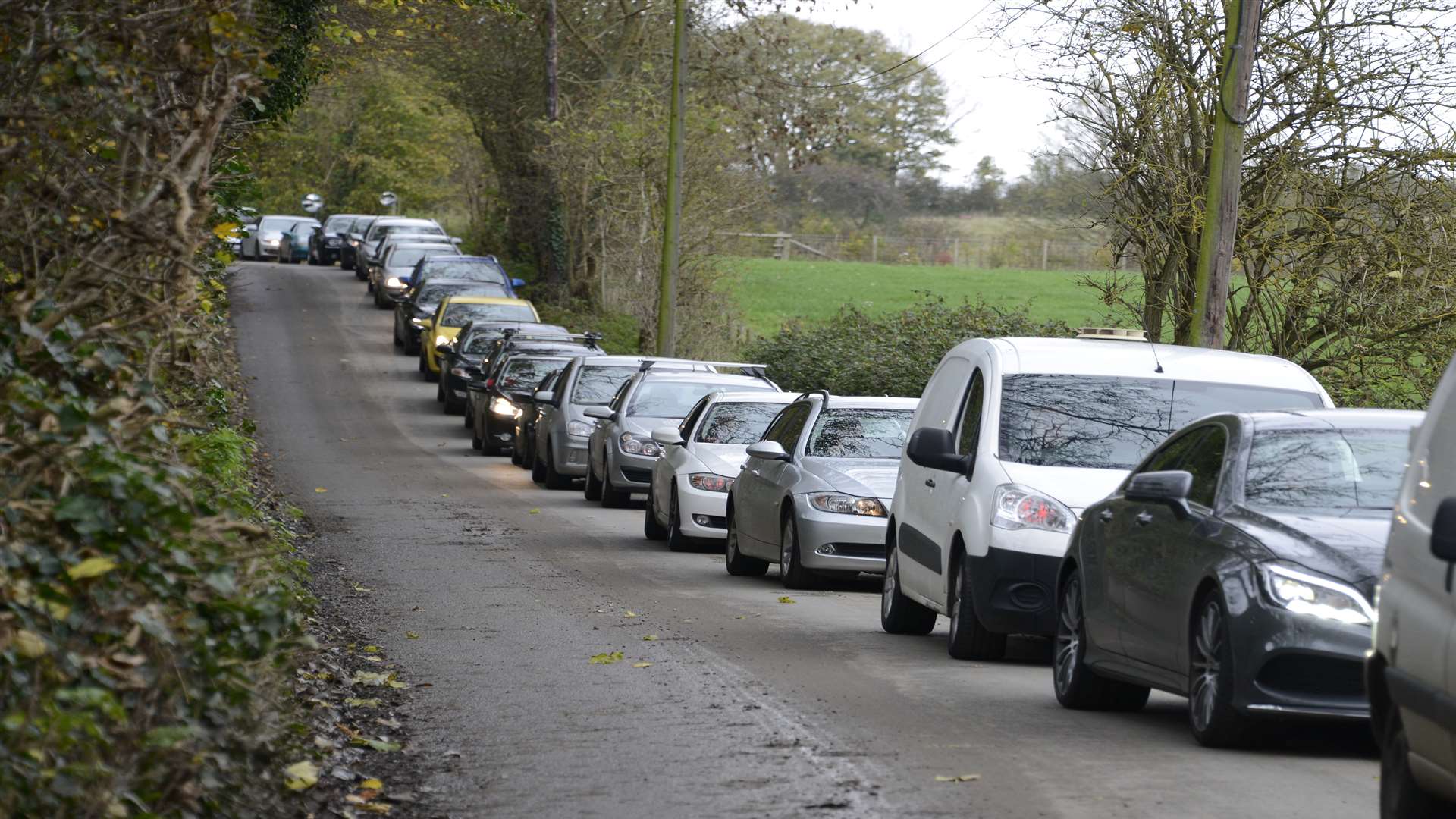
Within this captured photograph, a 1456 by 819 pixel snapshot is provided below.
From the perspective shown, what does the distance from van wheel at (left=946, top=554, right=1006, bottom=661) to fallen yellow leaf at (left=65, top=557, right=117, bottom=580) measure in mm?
6058

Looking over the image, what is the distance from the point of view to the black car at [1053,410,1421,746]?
747 centimetres

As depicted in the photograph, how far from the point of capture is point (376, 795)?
282 inches

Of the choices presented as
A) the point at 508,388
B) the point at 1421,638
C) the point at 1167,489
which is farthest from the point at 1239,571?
the point at 508,388

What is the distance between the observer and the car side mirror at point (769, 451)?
15.2 metres

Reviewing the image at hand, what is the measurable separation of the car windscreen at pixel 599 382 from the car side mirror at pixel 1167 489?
57.4 feet

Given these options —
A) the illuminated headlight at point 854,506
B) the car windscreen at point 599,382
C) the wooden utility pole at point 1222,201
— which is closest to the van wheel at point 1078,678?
the illuminated headlight at point 854,506

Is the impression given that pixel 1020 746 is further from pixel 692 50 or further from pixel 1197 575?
pixel 692 50

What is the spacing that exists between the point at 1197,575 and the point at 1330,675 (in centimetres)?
72

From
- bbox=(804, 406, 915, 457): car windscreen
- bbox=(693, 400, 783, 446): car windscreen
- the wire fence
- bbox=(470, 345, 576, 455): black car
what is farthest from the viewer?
the wire fence

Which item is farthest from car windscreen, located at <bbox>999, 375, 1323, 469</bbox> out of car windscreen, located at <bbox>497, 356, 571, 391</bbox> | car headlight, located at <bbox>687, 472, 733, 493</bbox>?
car windscreen, located at <bbox>497, 356, 571, 391</bbox>

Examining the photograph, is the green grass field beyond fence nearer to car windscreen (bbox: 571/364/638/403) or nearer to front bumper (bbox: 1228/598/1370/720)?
car windscreen (bbox: 571/364/638/403)

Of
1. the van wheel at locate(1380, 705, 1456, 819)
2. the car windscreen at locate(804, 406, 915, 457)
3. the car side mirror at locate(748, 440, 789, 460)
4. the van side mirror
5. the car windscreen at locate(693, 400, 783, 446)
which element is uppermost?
the van side mirror

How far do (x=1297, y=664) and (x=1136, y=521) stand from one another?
4.76 feet

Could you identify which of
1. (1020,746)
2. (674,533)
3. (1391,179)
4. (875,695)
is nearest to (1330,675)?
(1020,746)
